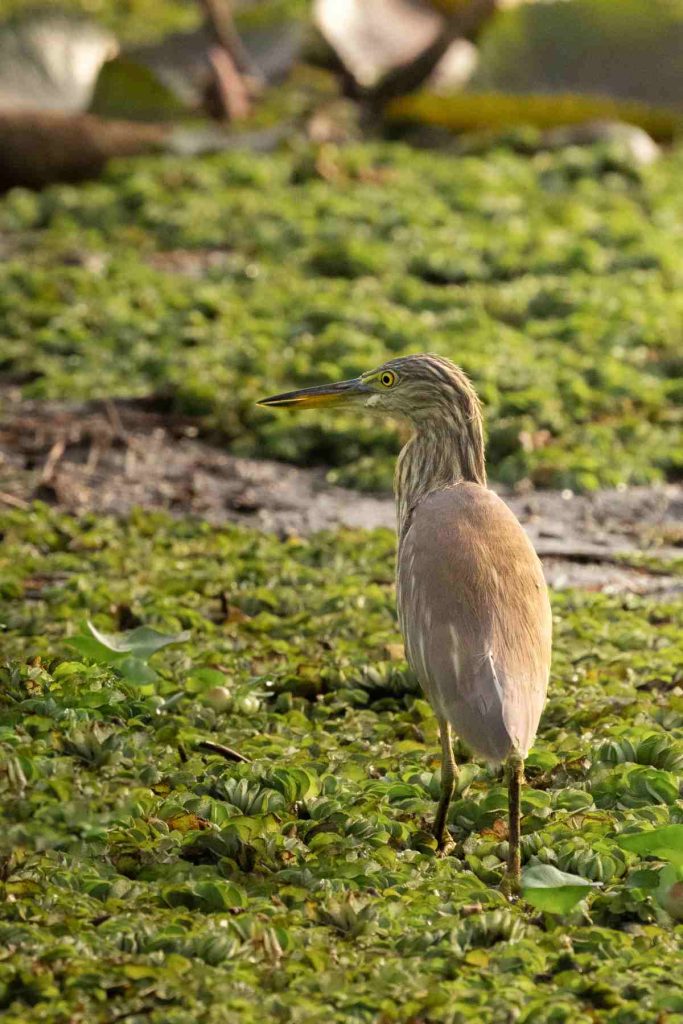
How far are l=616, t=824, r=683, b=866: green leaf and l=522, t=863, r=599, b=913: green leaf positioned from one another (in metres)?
0.23

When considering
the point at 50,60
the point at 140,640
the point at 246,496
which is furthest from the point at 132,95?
the point at 140,640

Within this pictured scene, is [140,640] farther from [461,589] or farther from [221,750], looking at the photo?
[461,589]

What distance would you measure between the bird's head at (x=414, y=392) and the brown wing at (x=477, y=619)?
0.46 m


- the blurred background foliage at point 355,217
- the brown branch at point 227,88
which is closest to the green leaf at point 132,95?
the blurred background foliage at point 355,217

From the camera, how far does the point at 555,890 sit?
392 centimetres

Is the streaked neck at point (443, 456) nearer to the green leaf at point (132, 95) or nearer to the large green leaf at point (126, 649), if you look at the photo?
the large green leaf at point (126, 649)

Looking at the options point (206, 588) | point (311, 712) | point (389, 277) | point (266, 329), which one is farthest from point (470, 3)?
point (311, 712)

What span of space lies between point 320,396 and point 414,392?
0.34 metres

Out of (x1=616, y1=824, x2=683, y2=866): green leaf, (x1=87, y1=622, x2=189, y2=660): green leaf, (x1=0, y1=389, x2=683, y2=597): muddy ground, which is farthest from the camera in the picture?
(x1=0, y1=389, x2=683, y2=597): muddy ground

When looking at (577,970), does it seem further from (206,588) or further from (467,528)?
(206,588)

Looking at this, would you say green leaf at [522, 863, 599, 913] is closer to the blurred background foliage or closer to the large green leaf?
the large green leaf

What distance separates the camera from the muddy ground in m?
6.74

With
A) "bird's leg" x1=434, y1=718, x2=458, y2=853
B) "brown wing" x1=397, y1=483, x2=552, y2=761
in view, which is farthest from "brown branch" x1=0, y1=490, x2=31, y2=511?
"bird's leg" x1=434, y1=718, x2=458, y2=853

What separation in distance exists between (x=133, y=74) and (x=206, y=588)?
27.6 ft
